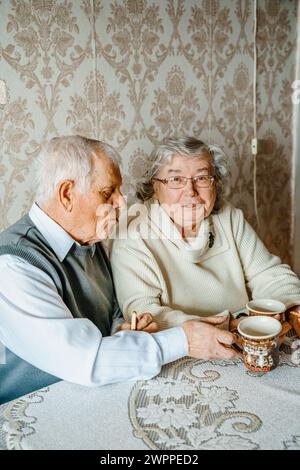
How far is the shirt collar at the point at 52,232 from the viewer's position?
137 centimetres

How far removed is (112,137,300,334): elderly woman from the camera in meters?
1.64

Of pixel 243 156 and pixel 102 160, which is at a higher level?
pixel 102 160

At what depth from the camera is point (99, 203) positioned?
4.64 ft

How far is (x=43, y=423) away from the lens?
3.23 feet

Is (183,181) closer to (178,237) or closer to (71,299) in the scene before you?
(178,237)

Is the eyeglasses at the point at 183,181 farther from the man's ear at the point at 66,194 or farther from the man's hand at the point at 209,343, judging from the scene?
the man's hand at the point at 209,343

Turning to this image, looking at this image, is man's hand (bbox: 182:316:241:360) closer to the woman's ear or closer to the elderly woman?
the elderly woman

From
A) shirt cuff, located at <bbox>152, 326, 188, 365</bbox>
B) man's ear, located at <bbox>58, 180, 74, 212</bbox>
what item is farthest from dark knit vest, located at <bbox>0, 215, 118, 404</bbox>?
shirt cuff, located at <bbox>152, 326, 188, 365</bbox>

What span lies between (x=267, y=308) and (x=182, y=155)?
27.2 inches

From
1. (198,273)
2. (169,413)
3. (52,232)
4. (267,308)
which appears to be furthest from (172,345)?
(198,273)

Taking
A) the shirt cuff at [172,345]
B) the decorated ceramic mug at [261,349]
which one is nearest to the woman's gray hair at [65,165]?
the shirt cuff at [172,345]

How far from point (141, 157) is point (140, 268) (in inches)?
30.1

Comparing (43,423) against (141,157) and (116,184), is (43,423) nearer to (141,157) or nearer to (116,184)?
(116,184)
